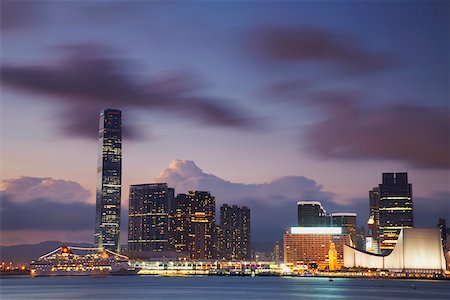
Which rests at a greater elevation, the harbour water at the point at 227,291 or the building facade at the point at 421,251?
the building facade at the point at 421,251

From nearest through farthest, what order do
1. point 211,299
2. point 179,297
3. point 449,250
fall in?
point 211,299, point 179,297, point 449,250

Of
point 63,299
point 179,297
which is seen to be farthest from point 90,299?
point 179,297

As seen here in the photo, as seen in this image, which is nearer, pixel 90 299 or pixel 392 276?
pixel 90 299

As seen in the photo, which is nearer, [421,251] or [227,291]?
[227,291]

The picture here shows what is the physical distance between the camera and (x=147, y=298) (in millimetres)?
99375

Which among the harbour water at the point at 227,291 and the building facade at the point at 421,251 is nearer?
the harbour water at the point at 227,291

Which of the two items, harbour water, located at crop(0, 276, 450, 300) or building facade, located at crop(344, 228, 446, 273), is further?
building facade, located at crop(344, 228, 446, 273)

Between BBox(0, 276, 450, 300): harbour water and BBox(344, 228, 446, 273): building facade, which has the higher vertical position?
BBox(344, 228, 446, 273): building facade

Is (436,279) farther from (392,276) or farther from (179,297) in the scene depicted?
(179,297)

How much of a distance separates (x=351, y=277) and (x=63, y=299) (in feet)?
385

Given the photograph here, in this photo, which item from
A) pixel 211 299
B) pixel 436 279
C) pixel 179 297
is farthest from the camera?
pixel 436 279

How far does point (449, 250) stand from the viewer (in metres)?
192

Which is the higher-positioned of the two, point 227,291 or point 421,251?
point 421,251

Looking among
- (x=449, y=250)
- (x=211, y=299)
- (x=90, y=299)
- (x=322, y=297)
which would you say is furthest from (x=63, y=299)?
(x=449, y=250)
